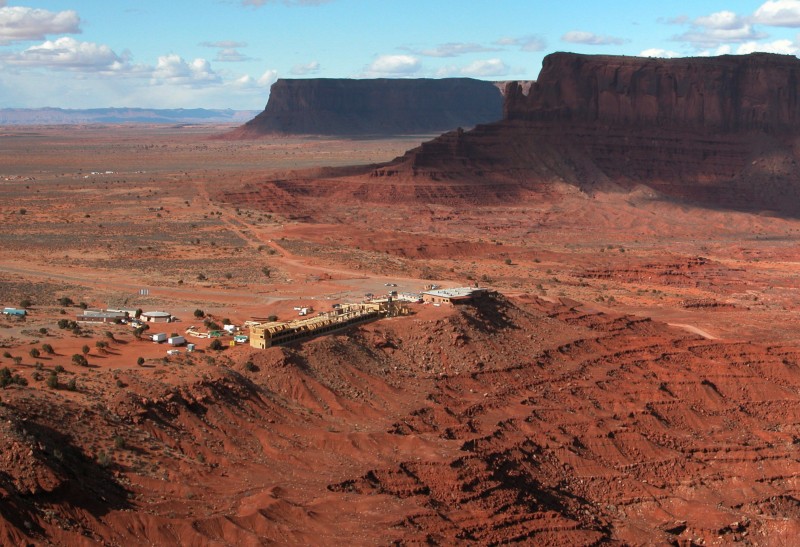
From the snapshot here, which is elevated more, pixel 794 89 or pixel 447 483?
pixel 794 89

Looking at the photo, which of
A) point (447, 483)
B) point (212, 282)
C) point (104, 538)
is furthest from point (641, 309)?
point (104, 538)

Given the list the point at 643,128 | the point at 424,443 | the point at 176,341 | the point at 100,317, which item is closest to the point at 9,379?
the point at 176,341

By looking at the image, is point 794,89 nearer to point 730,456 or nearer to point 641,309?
point 641,309

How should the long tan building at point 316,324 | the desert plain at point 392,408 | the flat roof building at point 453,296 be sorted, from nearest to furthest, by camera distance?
the desert plain at point 392,408 < the long tan building at point 316,324 < the flat roof building at point 453,296

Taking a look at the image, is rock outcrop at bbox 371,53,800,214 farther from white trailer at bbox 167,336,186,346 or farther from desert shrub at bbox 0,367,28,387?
desert shrub at bbox 0,367,28,387

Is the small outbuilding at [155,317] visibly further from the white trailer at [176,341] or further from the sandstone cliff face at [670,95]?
the sandstone cliff face at [670,95]

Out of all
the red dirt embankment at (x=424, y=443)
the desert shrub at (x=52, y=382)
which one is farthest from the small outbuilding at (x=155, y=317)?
the desert shrub at (x=52, y=382)
